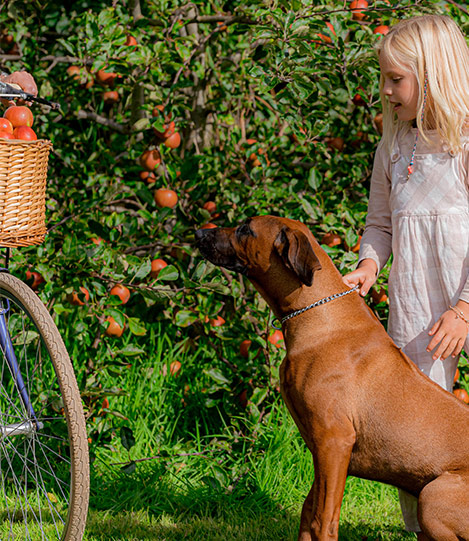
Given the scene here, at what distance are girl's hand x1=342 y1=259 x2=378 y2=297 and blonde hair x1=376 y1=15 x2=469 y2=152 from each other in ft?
1.64

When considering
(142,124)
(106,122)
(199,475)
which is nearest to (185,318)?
(199,475)

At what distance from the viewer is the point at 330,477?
229 cm

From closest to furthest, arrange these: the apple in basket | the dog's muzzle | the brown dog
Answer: the brown dog < the apple in basket < the dog's muzzle

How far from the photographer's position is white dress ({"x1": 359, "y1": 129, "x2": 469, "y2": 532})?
257 cm

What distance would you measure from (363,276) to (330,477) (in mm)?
750

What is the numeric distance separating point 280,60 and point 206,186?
40.6 inches

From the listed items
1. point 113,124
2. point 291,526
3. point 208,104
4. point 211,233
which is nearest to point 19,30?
point 113,124

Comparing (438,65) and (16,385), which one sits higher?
(438,65)

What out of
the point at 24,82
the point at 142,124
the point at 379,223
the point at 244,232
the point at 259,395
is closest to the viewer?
the point at 244,232

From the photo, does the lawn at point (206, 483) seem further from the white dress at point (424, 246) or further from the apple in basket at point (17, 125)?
the apple in basket at point (17, 125)

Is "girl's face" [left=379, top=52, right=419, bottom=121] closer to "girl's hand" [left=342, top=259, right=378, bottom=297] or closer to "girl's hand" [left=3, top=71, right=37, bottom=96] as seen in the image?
"girl's hand" [left=342, top=259, right=378, bottom=297]

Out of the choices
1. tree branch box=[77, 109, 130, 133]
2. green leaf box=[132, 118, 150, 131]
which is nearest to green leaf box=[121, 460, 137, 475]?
green leaf box=[132, 118, 150, 131]

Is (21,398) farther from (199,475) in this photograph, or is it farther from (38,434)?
(199,475)

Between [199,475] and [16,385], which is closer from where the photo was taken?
[16,385]
